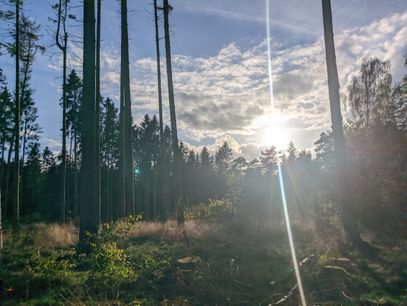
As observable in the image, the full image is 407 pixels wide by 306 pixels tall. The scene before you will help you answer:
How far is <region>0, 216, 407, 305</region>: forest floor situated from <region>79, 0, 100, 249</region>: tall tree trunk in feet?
2.70

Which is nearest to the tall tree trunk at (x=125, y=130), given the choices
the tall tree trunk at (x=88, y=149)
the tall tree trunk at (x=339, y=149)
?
the tall tree trunk at (x=88, y=149)

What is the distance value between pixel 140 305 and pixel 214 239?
20.3 ft

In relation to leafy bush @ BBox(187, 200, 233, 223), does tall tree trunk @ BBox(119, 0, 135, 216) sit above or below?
above

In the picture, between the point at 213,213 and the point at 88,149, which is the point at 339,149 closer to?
the point at 88,149

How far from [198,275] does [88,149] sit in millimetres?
4203

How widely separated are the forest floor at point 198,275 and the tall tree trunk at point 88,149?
0.82 metres

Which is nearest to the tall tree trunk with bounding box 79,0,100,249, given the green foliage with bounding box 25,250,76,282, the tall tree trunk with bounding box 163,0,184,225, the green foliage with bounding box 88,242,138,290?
the green foliage with bounding box 25,250,76,282

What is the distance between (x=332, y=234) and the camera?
10.8 metres

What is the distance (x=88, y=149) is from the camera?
833 centimetres

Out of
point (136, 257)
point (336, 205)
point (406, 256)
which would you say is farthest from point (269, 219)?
point (136, 257)

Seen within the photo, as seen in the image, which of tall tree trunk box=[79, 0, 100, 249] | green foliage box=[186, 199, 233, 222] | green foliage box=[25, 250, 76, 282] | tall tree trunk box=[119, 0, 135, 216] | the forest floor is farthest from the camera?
green foliage box=[186, 199, 233, 222]

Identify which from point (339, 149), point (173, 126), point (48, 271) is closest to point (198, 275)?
point (48, 271)

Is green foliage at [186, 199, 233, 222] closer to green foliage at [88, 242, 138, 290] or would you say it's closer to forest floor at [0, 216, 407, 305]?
forest floor at [0, 216, 407, 305]

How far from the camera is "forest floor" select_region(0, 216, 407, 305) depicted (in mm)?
5423
